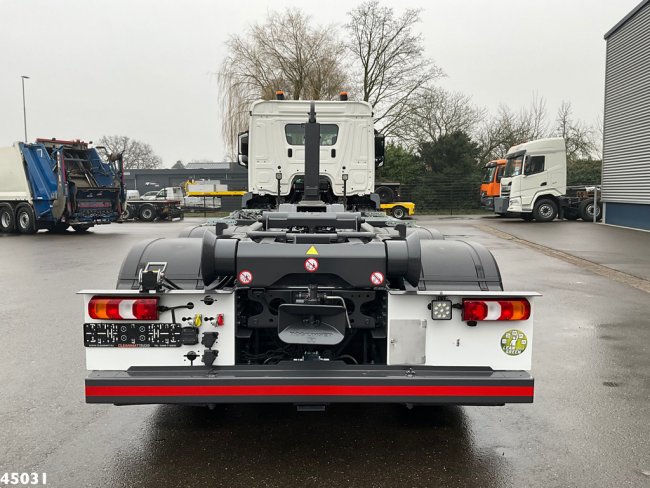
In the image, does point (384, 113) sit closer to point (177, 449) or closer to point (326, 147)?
point (326, 147)

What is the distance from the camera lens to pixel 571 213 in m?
24.7

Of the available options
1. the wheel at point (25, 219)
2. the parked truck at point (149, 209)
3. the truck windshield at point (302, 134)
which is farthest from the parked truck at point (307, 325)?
the parked truck at point (149, 209)

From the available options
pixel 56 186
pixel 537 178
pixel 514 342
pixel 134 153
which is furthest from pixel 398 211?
pixel 134 153

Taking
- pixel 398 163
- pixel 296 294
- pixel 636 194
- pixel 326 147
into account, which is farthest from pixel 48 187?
pixel 398 163

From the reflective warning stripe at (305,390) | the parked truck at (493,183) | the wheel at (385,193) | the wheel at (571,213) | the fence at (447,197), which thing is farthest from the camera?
the fence at (447,197)

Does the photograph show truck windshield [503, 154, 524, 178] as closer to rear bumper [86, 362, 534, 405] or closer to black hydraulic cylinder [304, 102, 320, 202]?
black hydraulic cylinder [304, 102, 320, 202]

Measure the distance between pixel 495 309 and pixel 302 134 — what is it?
4.41 m

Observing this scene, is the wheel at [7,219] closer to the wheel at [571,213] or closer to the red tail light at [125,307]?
the red tail light at [125,307]

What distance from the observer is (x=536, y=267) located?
37.2 feet

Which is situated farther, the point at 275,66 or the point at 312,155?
the point at 275,66

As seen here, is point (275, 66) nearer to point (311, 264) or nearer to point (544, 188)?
point (544, 188)

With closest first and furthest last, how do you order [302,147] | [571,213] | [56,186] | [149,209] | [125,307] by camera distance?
1. [125,307]
2. [302,147]
3. [56,186]
4. [571,213]
5. [149,209]

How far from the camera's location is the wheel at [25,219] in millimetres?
19438

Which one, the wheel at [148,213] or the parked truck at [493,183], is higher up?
the parked truck at [493,183]
